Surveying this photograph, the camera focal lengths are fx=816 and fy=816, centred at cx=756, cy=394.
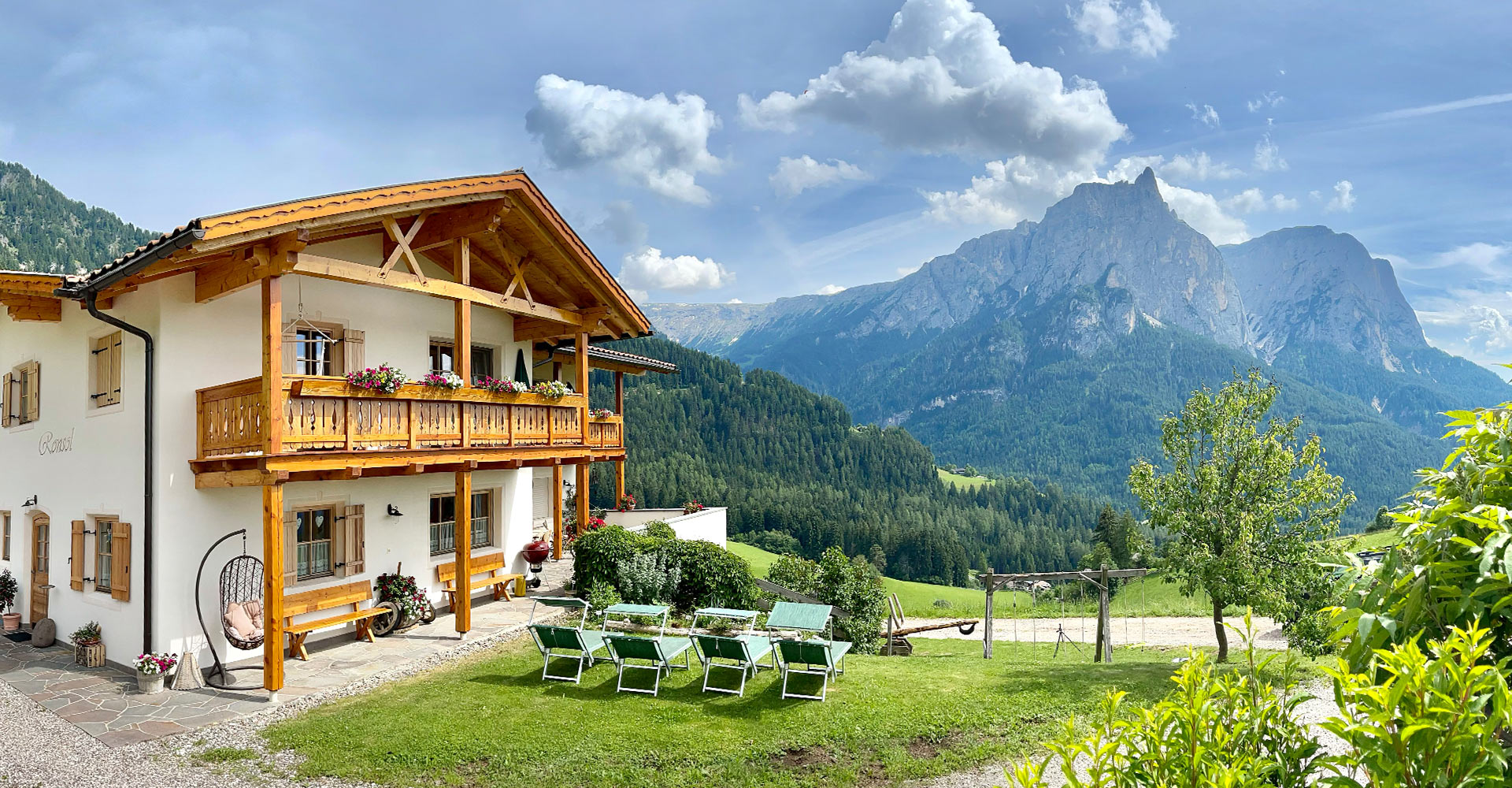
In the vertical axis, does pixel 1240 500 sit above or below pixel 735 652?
above

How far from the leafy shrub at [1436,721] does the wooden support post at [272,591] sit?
1152 cm

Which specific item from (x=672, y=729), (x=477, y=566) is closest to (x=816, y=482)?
(x=477, y=566)

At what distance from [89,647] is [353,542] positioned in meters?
3.86

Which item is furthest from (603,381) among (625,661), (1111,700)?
(1111,700)

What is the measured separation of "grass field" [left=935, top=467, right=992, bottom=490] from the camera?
155488 millimetres

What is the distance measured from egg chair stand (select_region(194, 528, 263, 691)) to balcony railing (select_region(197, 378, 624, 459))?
5.19ft

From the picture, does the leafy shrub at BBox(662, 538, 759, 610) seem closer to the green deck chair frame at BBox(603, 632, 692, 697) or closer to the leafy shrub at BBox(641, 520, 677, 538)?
the leafy shrub at BBox(641, 520, 677, 538)

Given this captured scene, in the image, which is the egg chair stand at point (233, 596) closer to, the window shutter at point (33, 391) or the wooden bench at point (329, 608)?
the wooden bench at point (329, 608)

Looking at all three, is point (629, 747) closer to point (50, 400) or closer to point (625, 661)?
point (625, 661)

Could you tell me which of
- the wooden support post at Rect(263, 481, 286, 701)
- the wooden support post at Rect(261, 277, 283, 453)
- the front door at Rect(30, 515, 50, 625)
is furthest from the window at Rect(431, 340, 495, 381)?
the front door at Rect(30, 515, 50, 625)

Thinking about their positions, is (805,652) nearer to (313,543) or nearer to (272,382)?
(272,382)

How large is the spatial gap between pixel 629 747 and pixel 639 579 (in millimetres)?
5936

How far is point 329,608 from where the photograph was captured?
12.9 metres

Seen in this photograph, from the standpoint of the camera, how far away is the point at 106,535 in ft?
42.3
